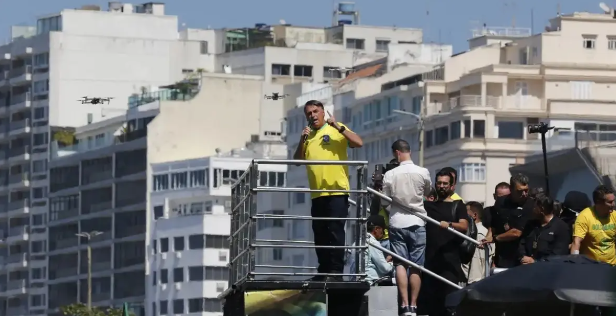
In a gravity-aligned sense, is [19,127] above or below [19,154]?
above

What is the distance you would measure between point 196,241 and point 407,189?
12928 cm

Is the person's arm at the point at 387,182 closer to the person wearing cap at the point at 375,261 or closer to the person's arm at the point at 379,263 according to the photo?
the person wearing cap at the point at 375,261

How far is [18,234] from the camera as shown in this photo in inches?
7224

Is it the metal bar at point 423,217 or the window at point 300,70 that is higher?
the window at point 300,70

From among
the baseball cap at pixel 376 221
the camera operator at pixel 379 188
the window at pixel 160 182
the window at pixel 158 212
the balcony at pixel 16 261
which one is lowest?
the balcony at pixel 16 261

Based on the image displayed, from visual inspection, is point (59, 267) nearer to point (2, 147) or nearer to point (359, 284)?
point (2, 147)

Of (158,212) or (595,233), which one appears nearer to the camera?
(595,233)

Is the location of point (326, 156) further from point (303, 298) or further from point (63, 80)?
point (63, 80)

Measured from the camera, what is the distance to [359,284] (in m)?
26.3

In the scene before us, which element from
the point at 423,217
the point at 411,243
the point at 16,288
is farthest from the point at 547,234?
the point at 16,288

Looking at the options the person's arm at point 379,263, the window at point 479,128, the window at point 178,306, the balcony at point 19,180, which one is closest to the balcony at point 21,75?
the balcony at point 19,180

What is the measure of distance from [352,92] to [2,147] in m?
52.3

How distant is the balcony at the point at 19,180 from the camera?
7200 inches

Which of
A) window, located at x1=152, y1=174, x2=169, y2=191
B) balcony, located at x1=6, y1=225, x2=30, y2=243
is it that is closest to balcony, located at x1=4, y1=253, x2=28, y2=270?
balcony, located at x1=6, y1=225, x2=30, y2=243
